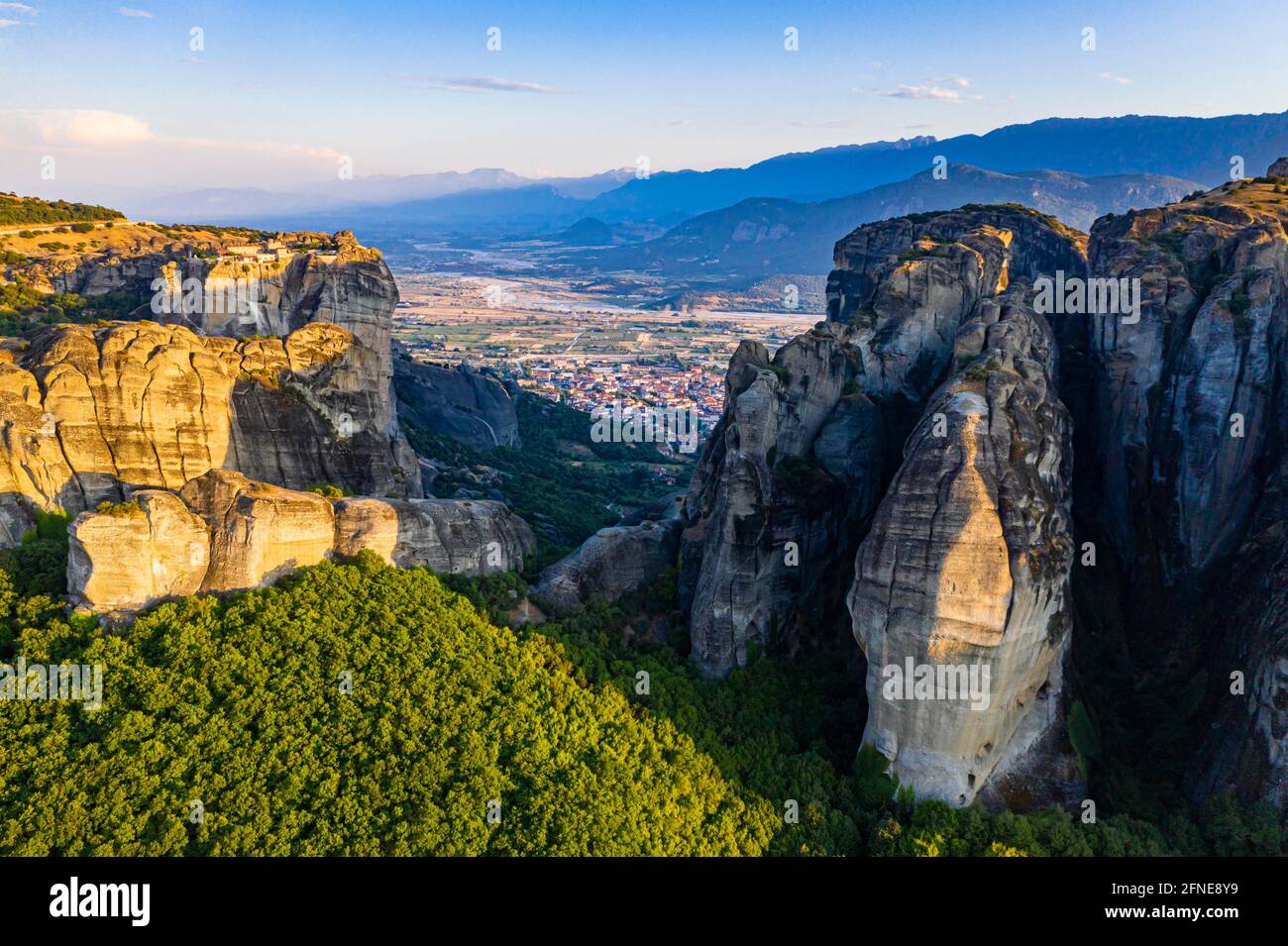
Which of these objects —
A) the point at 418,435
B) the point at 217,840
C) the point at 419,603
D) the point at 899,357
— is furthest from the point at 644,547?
the point at 418,435

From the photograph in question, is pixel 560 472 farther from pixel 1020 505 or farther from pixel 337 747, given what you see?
pixel 1020 505

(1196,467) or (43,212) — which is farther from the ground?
(43,212)

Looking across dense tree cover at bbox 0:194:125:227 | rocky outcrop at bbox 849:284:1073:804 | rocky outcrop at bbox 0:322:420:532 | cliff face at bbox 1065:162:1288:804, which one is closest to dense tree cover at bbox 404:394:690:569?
rocky outcrop at bbox 0:322:420:532

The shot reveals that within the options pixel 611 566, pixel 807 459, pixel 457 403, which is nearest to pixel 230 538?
pixel 611 566

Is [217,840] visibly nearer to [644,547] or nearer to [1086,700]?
[644,547]

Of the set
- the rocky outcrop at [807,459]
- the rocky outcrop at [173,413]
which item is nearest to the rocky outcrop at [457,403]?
the rocky outcrop at [173,413]

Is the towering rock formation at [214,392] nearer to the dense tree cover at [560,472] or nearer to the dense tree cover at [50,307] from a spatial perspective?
the dense tree cover at [50,307]

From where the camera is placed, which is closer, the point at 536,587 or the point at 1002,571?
the point at 1002,571
